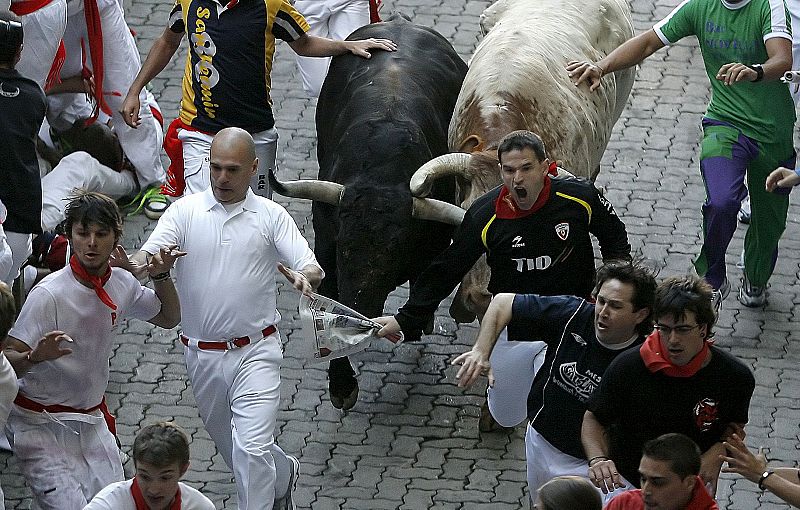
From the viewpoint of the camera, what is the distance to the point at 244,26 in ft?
31.1

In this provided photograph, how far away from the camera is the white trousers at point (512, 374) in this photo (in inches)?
297

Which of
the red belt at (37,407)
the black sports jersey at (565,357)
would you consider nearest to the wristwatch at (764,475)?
the black sports jersey at (565,357)

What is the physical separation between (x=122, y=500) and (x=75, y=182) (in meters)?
5.02

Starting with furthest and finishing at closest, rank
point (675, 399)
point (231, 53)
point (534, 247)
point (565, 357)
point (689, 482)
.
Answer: point (231, 53)
point (534, 247)
point (565, 357)
point (675, 399)
point (689, 482)

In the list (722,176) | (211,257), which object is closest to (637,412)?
(211,257)

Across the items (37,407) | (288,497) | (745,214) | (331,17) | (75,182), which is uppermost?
(331,17)

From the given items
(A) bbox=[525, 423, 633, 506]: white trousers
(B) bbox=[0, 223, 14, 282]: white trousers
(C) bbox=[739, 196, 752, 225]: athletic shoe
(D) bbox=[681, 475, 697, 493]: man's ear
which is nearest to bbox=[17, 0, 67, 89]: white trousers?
(B) bbox=[0, 223, 14, 282]: white trousers

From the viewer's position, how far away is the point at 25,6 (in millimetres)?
10164

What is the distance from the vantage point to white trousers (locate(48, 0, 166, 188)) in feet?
36.6

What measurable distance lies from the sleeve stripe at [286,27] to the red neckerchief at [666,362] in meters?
4.17

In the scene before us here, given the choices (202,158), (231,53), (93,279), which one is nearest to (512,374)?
(93,279)

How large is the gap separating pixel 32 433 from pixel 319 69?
5.09 m

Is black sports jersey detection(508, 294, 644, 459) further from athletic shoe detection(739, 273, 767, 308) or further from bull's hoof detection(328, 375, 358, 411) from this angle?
athletic shoe detection(739, 273, 767, 308)

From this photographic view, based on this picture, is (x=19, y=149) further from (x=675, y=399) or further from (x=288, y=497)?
(x=675, y=399)
